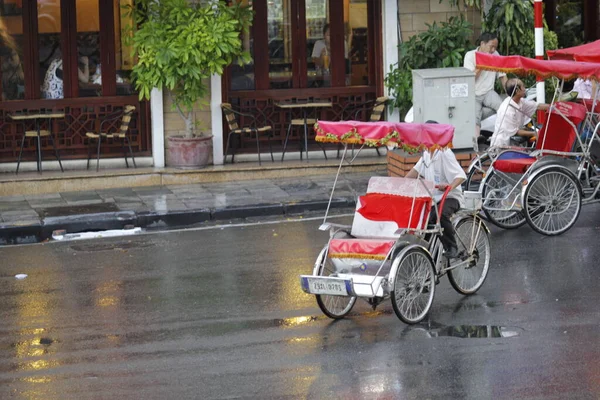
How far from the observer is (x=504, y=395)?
292 inches

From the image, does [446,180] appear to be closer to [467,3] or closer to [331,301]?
[331,301]

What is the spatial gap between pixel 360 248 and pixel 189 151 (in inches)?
331

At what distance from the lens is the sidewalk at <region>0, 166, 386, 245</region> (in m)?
14.5

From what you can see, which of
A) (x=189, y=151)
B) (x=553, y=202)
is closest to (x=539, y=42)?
(x=553, y=202)

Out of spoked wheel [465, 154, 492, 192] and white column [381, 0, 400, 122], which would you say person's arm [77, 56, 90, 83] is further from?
spoked wheel [465, 154, 492, 192]

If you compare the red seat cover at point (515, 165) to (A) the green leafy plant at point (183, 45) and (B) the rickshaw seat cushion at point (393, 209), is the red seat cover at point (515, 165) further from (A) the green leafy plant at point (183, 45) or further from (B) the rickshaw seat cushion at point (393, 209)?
(A) the green leafy plant at point (183, 45)

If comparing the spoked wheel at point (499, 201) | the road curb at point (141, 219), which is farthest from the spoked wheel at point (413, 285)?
the road curb at point (141, 219)

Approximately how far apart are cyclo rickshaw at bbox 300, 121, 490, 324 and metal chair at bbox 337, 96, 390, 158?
27.6 feet

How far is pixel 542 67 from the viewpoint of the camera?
486 inches

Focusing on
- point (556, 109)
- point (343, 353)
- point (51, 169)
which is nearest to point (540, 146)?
point (556, 109)

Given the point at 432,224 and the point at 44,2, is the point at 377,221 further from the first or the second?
the point at 44,2

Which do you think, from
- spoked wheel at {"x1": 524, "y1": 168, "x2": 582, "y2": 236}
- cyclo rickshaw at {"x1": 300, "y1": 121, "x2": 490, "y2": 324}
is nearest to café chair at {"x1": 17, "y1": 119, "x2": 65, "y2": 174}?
spoked wheel at {"x1": 524, "y1": 168, "x2": 582, "y2": 236}

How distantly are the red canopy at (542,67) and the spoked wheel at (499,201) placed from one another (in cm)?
122

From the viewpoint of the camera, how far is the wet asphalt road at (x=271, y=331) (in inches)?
306
